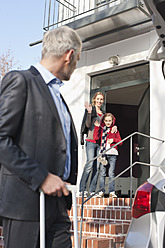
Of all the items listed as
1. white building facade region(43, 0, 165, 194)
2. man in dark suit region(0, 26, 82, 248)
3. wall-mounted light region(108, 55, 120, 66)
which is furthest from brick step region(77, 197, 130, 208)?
man in dark suit region(0, 26, 82, 248)

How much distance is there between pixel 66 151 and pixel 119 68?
7.00 metres

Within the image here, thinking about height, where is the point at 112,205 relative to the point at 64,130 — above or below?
below

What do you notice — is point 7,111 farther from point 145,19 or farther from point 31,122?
point 145,19

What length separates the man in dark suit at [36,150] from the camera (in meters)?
1.58

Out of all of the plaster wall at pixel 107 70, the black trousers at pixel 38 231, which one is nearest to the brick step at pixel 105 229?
the plaster wall at pixel 107 70

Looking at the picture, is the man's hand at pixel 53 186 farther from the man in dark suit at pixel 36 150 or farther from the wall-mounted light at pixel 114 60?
the wall-mounted light at pixel 114 60

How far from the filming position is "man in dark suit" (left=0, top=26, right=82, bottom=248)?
1579mm

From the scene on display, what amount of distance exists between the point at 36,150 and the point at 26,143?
61 millimetres

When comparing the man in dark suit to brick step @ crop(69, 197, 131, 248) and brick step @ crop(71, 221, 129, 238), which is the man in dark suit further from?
brick step @ crop(71, 221, 129, 238)

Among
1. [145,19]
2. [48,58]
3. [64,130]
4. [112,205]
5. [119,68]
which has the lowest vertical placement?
[112,205]

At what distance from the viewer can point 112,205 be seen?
591 cm

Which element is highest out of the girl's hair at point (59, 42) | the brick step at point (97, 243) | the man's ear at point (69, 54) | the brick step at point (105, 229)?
the girl's hair at point (59, 42)

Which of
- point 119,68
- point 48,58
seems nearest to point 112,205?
point 119,68

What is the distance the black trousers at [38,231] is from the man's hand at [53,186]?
0.40 feet
